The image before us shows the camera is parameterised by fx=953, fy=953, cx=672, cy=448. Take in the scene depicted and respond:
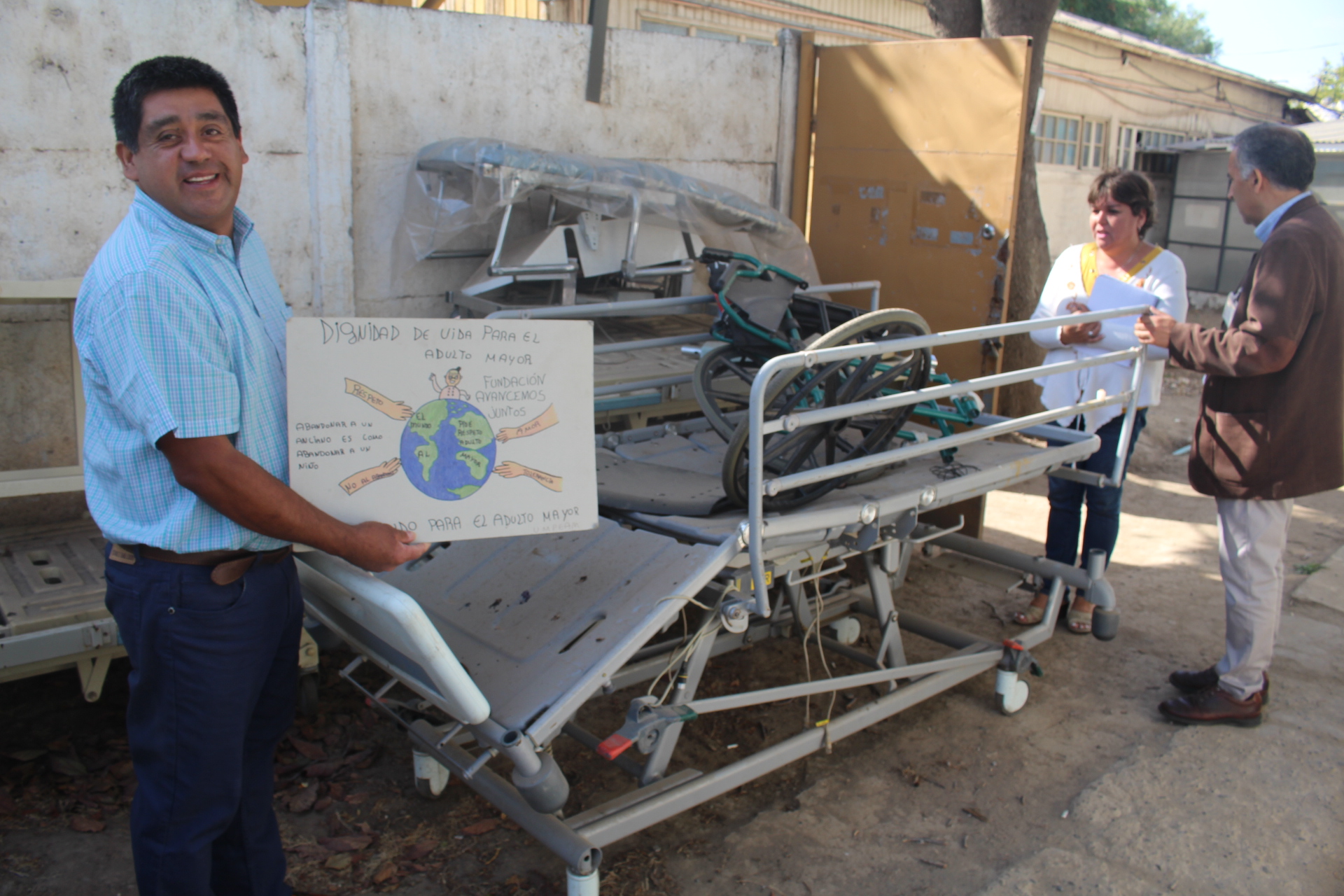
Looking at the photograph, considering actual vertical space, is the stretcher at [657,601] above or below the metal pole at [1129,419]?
below

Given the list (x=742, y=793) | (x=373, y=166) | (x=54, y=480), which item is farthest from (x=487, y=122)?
(x=742, y=793)

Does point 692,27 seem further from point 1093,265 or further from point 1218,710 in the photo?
point 1218,710

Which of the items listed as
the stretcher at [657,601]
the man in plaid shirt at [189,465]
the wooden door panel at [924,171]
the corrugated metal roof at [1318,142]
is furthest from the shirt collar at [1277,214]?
the corrugated metal roof at [1318,142]

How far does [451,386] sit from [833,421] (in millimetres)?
1245

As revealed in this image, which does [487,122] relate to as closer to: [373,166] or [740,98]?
[373,166]

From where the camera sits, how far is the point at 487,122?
541 cm

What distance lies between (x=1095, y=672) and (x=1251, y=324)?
165 cm

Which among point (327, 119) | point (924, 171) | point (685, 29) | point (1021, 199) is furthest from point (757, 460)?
point (685, 29)

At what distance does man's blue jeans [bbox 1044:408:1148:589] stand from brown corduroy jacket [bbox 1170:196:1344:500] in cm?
66

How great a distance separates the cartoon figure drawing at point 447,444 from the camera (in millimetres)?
2148

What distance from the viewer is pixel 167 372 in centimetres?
183

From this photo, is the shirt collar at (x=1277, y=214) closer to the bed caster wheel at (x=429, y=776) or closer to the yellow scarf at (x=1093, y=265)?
the yellow scarf at (x=1093, y=265)

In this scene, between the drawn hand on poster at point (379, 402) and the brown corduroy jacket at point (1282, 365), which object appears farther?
the brown corduroy jacket at point (1282, 365)

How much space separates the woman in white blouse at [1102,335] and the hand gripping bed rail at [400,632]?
282 cm
